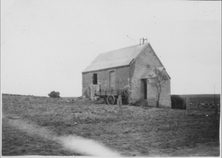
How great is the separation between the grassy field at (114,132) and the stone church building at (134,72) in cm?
637

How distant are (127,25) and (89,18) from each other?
149cm

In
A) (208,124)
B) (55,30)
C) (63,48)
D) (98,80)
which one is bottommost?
(208,124)

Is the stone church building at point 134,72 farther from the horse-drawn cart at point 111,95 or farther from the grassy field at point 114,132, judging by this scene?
the grassy field at point 114,132

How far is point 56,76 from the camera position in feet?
29.5

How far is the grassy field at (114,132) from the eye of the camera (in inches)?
260

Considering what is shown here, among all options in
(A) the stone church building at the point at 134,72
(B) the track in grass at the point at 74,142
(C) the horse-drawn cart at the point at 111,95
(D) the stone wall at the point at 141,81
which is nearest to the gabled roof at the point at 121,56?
(A) the stone church building at the point at 134,72

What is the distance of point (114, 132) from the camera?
7477 millimetres

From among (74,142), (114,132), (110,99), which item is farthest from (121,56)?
(74,142)

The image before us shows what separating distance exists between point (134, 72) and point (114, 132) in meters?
8.95

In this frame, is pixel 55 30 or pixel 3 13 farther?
pixel 55 30

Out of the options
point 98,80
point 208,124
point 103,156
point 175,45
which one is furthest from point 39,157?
point 98,80

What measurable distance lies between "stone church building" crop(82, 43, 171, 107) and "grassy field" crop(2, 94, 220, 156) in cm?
637

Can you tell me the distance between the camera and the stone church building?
15.6 m

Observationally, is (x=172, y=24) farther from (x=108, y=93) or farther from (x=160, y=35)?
(x=108, y=93)
